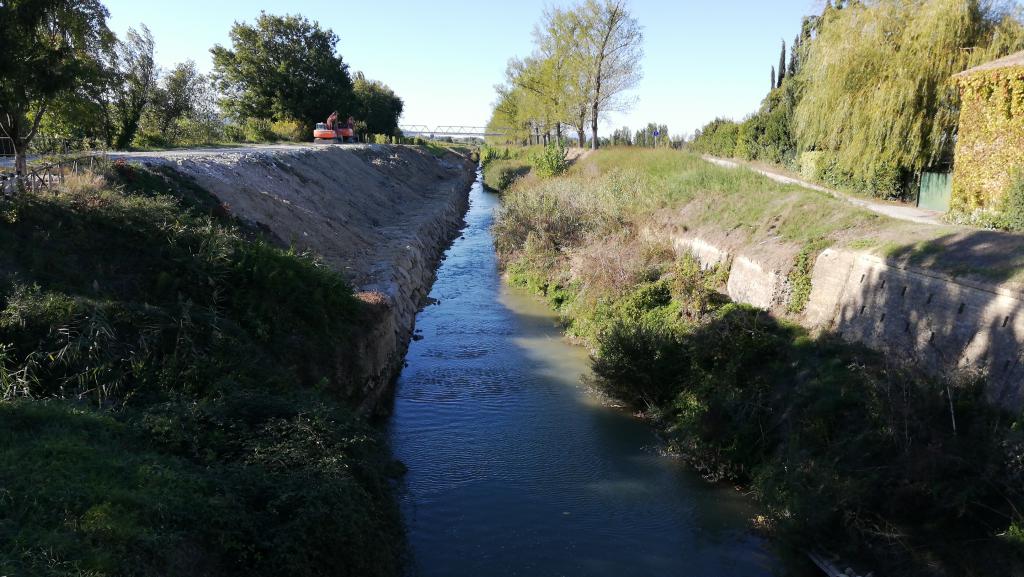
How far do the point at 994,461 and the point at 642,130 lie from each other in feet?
159

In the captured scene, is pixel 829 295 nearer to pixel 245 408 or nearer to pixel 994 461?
pixel 994 461

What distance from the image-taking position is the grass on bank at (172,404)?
17.1ft

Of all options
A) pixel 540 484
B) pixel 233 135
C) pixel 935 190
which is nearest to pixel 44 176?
pixel 540 484

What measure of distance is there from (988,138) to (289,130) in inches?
1567

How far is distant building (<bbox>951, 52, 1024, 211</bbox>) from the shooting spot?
12.9m

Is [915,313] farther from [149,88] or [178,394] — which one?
[149,88]

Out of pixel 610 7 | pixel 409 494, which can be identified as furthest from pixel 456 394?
pixel 610 7

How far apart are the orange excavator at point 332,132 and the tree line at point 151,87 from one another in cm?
260

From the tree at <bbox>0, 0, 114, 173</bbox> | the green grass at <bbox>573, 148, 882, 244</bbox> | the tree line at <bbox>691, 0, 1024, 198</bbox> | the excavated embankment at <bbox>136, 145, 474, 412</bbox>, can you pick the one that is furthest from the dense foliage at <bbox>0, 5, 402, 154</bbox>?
the tree line at <bbox>691, 0, 1024, 198</bbox>

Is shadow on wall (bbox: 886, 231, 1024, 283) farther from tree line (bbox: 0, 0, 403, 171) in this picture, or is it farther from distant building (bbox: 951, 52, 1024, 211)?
tree line (bbox: 0, 0, 403, 171)

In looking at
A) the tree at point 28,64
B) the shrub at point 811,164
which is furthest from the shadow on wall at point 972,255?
the tree at point 28,64

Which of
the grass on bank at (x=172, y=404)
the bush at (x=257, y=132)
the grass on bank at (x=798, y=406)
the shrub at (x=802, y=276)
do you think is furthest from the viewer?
the bush at (x=257, y=132)

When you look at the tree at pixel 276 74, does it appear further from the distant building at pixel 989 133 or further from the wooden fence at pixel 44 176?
the distant building at pixel 989 133

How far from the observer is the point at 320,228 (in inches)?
707
